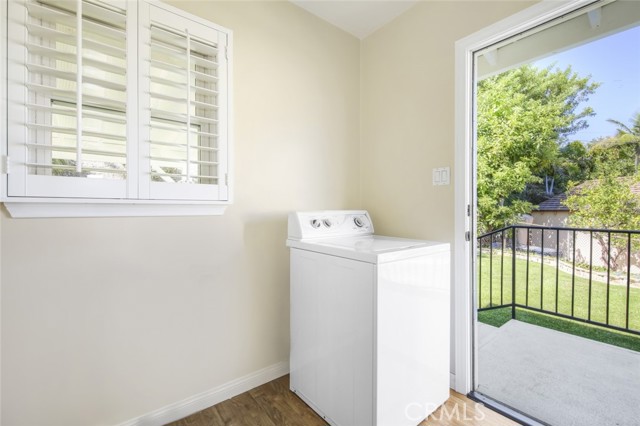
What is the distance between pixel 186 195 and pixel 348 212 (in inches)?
41.1

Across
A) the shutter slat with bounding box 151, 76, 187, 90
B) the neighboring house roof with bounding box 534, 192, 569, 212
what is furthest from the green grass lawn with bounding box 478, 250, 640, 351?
the shutter slat with bounding box 151, 76, 187, 90

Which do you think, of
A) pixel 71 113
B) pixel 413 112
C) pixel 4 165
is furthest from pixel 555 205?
pixel 4 165

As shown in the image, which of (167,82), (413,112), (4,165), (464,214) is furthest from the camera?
(413,112)

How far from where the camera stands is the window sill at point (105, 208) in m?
1.13

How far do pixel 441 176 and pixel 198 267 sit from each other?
5.05 feet

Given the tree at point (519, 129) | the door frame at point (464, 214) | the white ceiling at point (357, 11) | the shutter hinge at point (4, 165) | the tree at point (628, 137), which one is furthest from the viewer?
the white ceiling at point (357, 11)

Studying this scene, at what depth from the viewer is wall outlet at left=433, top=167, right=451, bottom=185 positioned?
5.68 feet

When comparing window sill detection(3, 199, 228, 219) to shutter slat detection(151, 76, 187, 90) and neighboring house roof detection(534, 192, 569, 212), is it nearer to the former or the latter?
shutter slat detection(151, 76, 187, 90)

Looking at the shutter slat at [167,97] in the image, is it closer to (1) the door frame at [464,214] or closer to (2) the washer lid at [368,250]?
(2) the washer lid at [368,250]

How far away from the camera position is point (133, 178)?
1.30m

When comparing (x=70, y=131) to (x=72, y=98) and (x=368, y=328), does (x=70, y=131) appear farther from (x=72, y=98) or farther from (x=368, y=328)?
(x=368, y=328)

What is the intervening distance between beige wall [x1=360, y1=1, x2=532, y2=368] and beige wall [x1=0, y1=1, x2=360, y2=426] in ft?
0.58

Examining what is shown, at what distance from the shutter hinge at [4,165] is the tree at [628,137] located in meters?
2.61

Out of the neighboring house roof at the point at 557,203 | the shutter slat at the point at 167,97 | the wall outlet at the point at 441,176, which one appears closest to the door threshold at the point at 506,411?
the neighboring house roof at the point at 557,203
